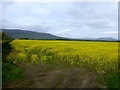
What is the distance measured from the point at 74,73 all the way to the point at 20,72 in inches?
157

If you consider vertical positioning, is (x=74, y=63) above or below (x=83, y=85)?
above

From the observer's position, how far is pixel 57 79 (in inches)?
A: 303

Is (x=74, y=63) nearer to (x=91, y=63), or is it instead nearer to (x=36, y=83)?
(x=91, y=63)

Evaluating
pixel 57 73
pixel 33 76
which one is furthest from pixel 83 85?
pixel 33 76

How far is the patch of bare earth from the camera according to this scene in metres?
7.05

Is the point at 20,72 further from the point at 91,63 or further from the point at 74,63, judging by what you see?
the point at 91,63

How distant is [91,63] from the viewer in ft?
33.5

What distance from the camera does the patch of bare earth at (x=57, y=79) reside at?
7055 millimetres

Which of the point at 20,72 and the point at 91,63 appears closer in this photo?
the point at 20,72

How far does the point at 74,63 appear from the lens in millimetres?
10469

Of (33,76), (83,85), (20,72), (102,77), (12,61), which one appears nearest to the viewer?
(83,85)

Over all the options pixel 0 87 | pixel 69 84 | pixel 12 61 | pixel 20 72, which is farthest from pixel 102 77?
pixel 12 61

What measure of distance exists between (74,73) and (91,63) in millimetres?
2421

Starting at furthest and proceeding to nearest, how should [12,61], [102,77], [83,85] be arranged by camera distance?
1. [12,61]
2. [102,77]
3. [83,85]
